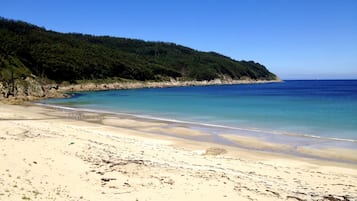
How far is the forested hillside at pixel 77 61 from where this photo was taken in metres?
85.8

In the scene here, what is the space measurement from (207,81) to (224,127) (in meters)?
129

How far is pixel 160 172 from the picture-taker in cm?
1095

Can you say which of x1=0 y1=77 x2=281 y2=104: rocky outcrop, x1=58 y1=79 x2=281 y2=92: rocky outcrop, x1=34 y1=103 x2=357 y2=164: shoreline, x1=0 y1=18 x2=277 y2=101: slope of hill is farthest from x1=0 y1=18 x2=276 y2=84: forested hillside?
x1=34 y1=103 x2=357 y2=164: shoreline

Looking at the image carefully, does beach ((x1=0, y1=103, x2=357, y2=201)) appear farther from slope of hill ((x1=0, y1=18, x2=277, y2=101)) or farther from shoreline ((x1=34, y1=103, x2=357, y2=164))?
slope of hill ((x1=0, y1=18, x2=277, y2=101))

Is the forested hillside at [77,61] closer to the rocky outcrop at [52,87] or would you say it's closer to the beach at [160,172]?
the rocky outcrop at [52,87]

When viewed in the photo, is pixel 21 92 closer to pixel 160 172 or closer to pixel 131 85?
pixel 160 172

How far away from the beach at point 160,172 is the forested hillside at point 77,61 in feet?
140

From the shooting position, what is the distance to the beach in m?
8.91

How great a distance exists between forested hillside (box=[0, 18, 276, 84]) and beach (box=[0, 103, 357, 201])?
42.7 metres

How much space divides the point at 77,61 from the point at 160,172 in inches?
3690

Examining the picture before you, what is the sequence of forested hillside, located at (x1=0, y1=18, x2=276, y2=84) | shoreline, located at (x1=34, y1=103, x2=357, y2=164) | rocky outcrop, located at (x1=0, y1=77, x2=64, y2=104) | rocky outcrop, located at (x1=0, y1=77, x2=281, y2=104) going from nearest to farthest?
shoreline, located at (x1=34, y1=103, x2=357, y2=164)
rocky outcrop, located at (x1=0, y1=77, x2=64, y2=104)
rocky outcrop, located at (x1=0, y1=77, x2=281, y2=104)
forested hillside, located at (x1=0, y1=18, x2=276, y2=84)

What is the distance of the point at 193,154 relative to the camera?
49.6ft

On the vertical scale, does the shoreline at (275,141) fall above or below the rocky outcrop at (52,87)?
below

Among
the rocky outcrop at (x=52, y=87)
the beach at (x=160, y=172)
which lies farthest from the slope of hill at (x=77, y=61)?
the beach at (x=160, y=172)
